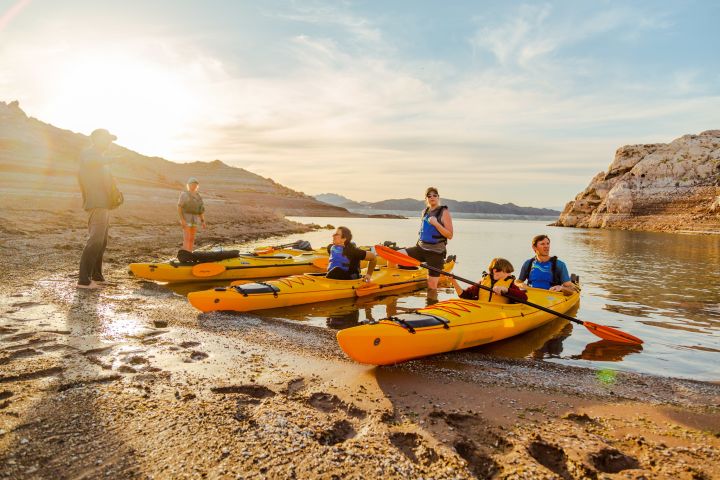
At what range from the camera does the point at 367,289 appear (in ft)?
29.1

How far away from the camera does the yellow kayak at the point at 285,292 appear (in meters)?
6.82

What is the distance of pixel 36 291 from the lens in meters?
6.99

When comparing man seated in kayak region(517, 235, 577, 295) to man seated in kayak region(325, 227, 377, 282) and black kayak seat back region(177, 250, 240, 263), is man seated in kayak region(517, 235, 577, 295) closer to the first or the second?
man seated in kayak region(325, 227, 377, 282)

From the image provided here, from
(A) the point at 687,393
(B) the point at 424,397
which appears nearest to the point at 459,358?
(B) the point at 424,397

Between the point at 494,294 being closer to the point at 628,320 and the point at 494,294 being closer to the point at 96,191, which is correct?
the point at 628,320

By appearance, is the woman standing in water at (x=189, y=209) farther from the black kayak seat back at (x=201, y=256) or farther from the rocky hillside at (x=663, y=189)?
the rocky hillside at (x=663, y=189)

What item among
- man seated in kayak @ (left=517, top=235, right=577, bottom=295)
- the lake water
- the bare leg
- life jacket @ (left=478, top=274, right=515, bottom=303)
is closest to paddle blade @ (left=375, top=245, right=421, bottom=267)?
the lake water

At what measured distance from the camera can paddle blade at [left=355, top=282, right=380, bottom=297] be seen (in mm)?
8641

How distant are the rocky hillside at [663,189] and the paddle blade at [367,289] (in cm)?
4750

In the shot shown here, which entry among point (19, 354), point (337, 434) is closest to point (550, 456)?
point (337, 434)

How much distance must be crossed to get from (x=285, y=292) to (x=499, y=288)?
3.72 m

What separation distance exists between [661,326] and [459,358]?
4.87 metres

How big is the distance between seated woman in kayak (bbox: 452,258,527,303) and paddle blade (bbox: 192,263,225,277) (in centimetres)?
606

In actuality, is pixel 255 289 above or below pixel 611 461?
above
